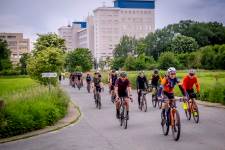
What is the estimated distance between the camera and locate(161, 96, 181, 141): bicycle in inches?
511

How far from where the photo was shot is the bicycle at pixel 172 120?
12984 mm

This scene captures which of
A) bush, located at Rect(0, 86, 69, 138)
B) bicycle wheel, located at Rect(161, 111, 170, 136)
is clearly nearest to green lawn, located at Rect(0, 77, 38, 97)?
bush, located at Rect(0, 86, 69, 138)

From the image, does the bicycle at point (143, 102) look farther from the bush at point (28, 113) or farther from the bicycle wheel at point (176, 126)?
the bicycle wheel at point (176, 126)

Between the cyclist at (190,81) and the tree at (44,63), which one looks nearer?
the cyclist at (190,81)

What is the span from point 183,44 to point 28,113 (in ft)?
341

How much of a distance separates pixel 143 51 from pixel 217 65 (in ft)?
180

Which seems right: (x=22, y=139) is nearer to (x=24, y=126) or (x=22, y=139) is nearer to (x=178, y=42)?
(x=24, y=126)

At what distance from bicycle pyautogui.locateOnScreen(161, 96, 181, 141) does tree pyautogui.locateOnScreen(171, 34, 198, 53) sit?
104 meters

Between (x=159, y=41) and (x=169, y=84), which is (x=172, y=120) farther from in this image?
(x=159, y=41)

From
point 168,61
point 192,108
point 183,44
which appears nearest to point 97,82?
point 192,108

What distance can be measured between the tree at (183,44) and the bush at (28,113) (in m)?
98.7

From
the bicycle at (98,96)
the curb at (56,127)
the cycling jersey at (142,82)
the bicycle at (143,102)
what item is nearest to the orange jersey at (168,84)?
the curb at (56,127)

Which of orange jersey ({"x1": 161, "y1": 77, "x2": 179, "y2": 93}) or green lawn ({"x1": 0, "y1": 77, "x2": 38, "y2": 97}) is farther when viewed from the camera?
green lawn ({"x1": 0, "y1": 77, "x2": 38, "y2": 97})

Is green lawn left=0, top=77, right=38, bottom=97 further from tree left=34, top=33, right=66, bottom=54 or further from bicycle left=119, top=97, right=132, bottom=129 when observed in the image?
bicycle left=119, top=97, right=132, bottom=129
